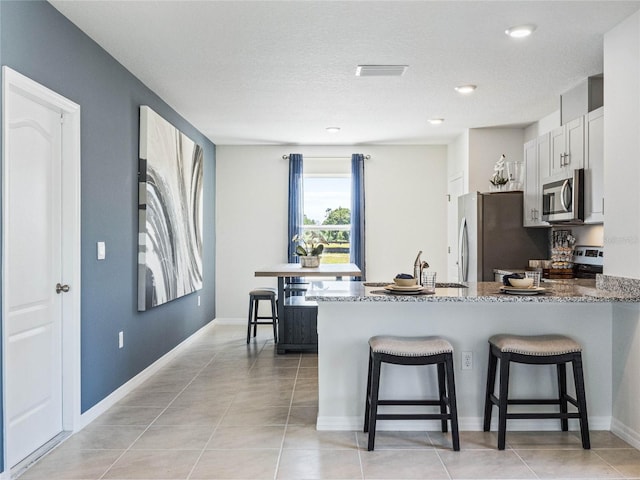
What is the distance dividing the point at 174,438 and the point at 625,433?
2.67 m

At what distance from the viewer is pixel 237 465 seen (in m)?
2.83

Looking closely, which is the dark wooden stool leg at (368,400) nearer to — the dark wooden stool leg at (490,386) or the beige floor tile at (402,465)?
the beige floor tile at (402,465)

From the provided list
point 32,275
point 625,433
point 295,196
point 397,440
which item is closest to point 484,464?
point 397,440

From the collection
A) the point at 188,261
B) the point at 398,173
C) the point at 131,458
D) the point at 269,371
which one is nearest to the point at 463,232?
the point at 398,173

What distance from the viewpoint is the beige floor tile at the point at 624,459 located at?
2.74m

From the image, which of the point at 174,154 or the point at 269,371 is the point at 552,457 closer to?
the point at 269,371

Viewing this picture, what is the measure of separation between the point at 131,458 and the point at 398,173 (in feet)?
18.1

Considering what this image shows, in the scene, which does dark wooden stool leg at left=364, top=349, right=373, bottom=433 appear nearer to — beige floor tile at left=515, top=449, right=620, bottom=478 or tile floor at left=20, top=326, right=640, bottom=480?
tile floor at left=20, top=326, right=640, bottom=480

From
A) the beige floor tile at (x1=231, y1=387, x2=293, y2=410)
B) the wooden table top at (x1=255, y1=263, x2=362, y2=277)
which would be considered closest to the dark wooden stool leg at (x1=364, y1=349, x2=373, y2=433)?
the beige floor tile at (x1=231, y1=387, x2=293, y2=410)

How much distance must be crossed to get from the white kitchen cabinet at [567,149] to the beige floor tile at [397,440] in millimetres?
2388

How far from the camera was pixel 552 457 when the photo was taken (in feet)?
9.59

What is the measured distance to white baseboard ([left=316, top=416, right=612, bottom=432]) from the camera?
332 centimetres

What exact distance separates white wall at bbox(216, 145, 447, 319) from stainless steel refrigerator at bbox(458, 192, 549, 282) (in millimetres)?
2083

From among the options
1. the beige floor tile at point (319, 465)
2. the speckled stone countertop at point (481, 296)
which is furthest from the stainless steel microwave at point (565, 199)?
the beige floor tile at point (319, 465)
